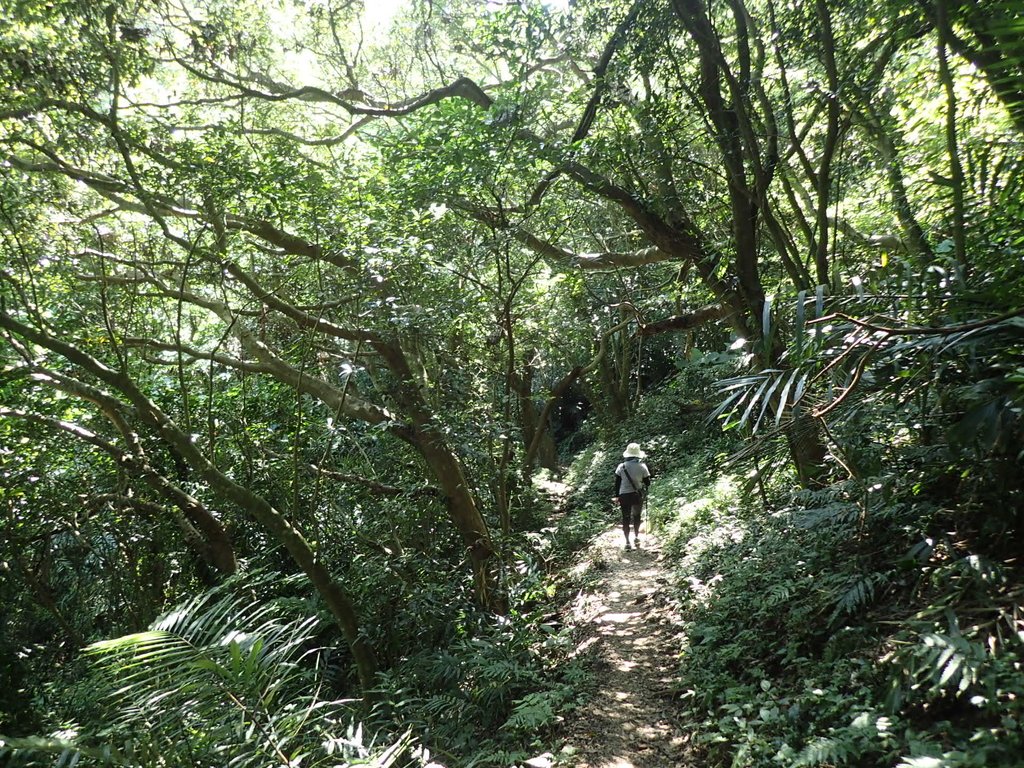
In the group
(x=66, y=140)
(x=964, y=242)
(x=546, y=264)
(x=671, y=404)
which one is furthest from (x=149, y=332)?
(x=671, y=404)

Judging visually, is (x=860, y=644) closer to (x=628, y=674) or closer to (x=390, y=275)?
(x=628, y=674)

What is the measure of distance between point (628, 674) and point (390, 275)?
463 cm

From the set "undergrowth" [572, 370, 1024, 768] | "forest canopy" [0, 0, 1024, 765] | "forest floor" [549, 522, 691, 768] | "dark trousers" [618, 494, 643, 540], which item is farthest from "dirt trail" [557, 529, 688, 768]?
"forest canopy" [0, 0, 1024, 765]

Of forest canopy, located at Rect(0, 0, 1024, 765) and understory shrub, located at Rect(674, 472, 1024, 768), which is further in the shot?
forest canopy, located at Rect(0, 0, 1024, 765)

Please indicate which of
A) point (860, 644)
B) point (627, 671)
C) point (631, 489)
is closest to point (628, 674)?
point (627, 671)

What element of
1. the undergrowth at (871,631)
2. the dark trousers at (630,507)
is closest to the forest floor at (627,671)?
the undergrowth at (871,631)

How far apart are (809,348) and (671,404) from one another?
42.6 feet

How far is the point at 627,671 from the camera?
555 centimetres

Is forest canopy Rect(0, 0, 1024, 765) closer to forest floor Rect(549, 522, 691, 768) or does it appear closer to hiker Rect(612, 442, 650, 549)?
forest floor Rect(549, 522, 691, 768)

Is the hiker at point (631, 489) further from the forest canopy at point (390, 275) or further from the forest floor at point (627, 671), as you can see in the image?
the forest canopy at point (390, 275)

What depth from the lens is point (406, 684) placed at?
6.09 m

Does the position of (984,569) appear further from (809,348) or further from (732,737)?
(732,737)

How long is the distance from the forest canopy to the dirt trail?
0.95 meters

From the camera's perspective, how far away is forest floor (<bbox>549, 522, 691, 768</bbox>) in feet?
14.5
